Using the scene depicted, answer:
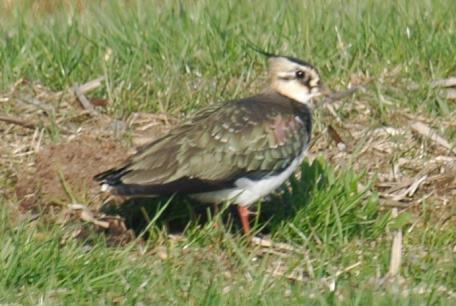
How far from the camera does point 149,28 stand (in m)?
9.77

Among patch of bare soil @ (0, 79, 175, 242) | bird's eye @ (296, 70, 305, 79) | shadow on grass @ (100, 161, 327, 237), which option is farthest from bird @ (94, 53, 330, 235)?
patch of bare soil @ (0, 79, 175, 242)

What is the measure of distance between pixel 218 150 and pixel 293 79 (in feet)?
2.99

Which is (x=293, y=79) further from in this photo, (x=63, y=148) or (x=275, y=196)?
(x=63, y=148)

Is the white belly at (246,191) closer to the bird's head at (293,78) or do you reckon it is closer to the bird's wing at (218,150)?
the bird's wing at (218,150)

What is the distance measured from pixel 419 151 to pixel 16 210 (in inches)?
98.5

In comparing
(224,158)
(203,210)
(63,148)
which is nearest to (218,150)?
(224,158)

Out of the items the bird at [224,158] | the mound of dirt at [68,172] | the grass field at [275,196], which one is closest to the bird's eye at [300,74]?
the bird at [224,158]

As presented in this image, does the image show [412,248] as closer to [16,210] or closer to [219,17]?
[16,210]

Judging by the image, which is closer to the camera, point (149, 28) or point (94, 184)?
point (94, 184)

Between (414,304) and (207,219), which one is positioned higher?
(414,304)

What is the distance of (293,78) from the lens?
26.9ft

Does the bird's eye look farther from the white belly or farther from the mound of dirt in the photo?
the mound of dirt

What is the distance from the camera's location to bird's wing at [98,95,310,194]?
7328mm

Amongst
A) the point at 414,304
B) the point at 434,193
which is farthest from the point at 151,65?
the point at 414,304
